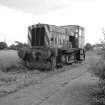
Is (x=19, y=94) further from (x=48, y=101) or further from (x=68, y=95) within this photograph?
(x=68, y=95)

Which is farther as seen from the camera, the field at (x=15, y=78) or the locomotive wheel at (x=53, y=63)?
the locomotive wheel at (x=53, y=63)

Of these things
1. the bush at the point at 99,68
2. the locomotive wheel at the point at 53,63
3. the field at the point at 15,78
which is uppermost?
the bush at the point at 99,68

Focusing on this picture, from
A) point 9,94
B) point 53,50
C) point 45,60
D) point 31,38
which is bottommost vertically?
point 9,94

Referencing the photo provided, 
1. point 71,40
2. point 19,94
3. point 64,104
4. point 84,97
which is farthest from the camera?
point 71,40

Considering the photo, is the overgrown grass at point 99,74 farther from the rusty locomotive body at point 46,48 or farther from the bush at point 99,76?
the rusty locomotive body at point 46,48

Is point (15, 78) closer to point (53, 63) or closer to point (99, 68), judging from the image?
point (53, 63)

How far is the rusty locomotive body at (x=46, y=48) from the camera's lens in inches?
440

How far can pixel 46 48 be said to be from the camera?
437 inches

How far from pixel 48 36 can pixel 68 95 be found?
23.2 ft

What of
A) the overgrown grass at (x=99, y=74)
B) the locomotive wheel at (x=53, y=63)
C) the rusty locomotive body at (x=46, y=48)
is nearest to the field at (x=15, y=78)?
the rusty locomotive body at (x=46, y=48)

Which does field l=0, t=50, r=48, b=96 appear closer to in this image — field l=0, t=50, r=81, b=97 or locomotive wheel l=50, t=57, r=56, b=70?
field l=0, t=50, r=81, b=97

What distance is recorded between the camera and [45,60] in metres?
11.2

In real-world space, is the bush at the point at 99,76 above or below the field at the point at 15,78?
above

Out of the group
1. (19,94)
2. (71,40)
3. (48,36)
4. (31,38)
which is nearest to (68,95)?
(19,94)
